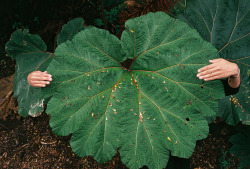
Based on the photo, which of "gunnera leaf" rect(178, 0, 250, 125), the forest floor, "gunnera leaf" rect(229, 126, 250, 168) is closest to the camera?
"gunnera leaf" rect(178, 0, 250, 125)

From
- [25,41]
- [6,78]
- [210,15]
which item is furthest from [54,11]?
[210,15]

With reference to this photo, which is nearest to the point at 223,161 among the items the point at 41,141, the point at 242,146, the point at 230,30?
the point at 242,146

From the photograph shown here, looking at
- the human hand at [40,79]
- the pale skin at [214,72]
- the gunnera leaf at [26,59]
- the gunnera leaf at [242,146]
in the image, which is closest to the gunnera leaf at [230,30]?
the pale skin at [214,72]

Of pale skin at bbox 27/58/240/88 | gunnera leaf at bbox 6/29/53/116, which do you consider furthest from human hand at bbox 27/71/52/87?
gunnera leaf at bbox 6/29/53/116

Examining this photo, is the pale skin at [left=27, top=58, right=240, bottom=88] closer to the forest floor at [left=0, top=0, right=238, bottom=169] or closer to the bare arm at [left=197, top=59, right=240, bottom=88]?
the bare arm at [left=197, top=59, right=240, bottom=88]

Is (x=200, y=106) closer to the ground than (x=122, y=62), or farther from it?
closer to the ground

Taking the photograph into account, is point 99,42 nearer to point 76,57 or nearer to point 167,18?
point 76,57

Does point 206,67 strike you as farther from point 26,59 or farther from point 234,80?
point 26,59
